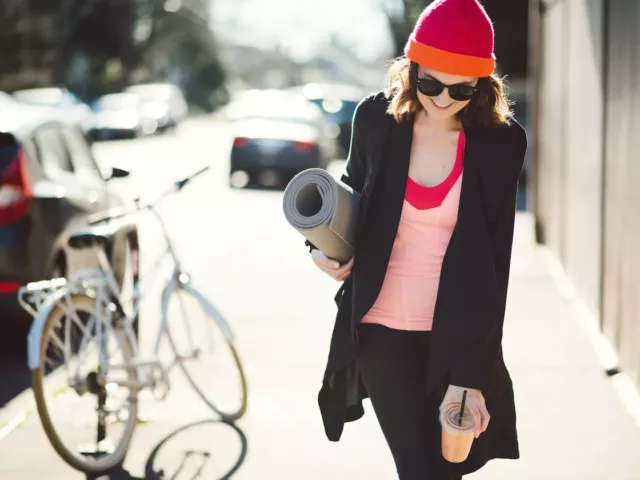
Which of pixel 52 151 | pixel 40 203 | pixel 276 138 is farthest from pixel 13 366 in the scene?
pixel 276 138

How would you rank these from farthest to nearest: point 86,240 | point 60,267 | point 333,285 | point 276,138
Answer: point 276,138
point 333,285
point 60,267
point 86,240

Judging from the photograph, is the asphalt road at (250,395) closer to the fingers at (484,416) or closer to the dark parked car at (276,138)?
the fingers at (484,416)

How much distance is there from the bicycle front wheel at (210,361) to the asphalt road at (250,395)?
10 cm

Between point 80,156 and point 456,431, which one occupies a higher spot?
point 456,431

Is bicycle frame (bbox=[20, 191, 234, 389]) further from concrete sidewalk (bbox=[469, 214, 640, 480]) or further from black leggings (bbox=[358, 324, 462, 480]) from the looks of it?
black leggings (bbox=[358, 324, 462, 480])

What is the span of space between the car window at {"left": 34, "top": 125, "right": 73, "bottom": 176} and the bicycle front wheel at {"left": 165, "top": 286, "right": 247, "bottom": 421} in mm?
1677

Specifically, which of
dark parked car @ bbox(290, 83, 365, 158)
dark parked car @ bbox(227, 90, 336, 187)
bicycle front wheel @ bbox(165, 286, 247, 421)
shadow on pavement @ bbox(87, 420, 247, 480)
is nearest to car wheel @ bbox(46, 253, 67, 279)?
bicycle front wheel @ bbox(165, 286, 247, 421)

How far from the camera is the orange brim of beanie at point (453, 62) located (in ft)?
9.35

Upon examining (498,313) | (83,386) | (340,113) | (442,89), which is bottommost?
(340,113)

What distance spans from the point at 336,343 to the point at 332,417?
0.26 metres

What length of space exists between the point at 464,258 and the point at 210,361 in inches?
122

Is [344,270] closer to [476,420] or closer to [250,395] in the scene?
[476,420]

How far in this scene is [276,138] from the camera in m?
20.2

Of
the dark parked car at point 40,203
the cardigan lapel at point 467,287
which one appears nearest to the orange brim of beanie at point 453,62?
the cardigan lapel at point 467,287
